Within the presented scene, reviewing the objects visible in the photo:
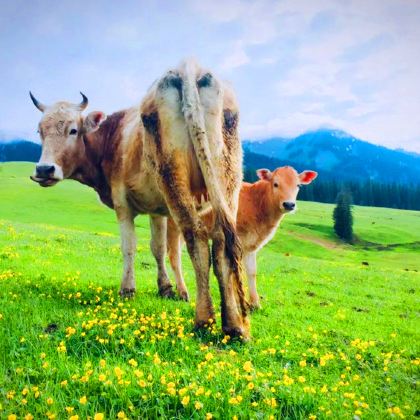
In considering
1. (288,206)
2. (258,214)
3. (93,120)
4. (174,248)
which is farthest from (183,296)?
(93,120)

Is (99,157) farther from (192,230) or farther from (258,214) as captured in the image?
(192,230)

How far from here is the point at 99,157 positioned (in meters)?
10.0

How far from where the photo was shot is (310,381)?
5.29 m

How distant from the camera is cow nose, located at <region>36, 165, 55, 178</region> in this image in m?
8.68

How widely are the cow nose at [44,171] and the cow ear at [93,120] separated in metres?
1.45

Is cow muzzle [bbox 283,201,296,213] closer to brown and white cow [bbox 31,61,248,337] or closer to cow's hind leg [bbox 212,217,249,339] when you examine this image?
brown and white cow [bbox 31,61,248,337]

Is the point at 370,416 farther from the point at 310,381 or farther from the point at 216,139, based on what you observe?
the point at 216,139

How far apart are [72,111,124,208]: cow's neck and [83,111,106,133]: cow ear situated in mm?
176

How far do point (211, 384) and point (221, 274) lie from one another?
194 cm

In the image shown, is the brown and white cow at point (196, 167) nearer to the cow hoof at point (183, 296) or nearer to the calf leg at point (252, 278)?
the cow hoof at point (183, 296)

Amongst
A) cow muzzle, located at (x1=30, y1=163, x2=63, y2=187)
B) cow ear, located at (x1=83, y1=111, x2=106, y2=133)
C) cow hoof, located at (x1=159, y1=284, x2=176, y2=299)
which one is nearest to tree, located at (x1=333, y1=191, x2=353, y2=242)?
cow hoof, located at (x1=159, y1=284, x2=176, y2=299)

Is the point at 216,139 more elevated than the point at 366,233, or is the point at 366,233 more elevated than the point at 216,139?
the point at 216,139

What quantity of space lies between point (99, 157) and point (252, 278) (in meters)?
4.36

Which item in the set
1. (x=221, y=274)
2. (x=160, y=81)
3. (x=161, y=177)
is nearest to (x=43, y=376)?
(x=221, y=274)
